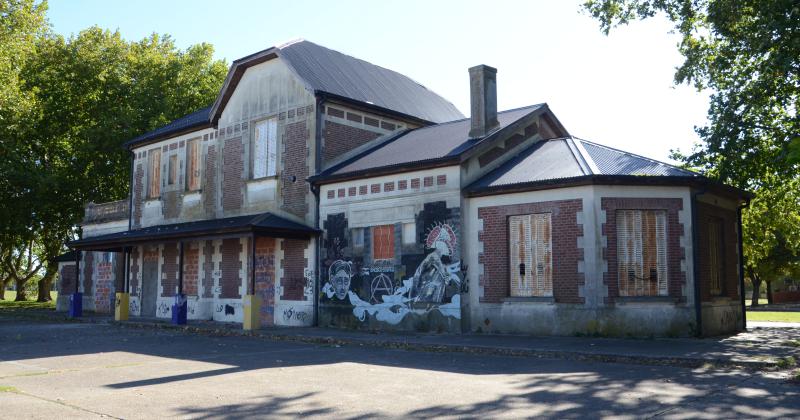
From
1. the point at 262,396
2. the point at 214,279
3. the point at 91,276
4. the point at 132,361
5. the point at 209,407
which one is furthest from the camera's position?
the point at 91,276

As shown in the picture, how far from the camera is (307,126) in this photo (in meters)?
21.4

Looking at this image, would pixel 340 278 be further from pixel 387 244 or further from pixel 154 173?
pixel 154 173

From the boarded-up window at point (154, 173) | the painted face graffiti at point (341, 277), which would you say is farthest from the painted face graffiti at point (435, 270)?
the boarded-up window at point (154, 173)

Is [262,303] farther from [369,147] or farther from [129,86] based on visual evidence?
[129,86]

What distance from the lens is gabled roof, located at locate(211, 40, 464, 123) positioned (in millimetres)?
22141

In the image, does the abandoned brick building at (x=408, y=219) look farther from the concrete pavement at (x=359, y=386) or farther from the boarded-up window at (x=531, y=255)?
the concrete pavement at (x=359, y=386)

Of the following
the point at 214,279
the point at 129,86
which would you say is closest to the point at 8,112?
the point at 129,86

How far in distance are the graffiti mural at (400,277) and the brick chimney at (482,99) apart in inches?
114

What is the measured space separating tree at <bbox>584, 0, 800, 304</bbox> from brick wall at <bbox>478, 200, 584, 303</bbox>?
4.20 meters

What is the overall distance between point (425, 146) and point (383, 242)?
3.13 m

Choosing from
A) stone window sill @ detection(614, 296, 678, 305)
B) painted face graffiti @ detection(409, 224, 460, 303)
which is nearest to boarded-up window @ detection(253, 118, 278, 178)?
painted face graffiti @ detection(409, 224, 460, 303)

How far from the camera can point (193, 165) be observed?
84.1 ft

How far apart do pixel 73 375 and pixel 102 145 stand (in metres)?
28.8

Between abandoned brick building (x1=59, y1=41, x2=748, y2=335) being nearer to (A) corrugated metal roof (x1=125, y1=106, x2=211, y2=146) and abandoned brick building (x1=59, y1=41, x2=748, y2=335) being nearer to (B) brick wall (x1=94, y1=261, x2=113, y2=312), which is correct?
(A) corrugated metal roof (x1=125, y1=106, x2=211, y2=146)
